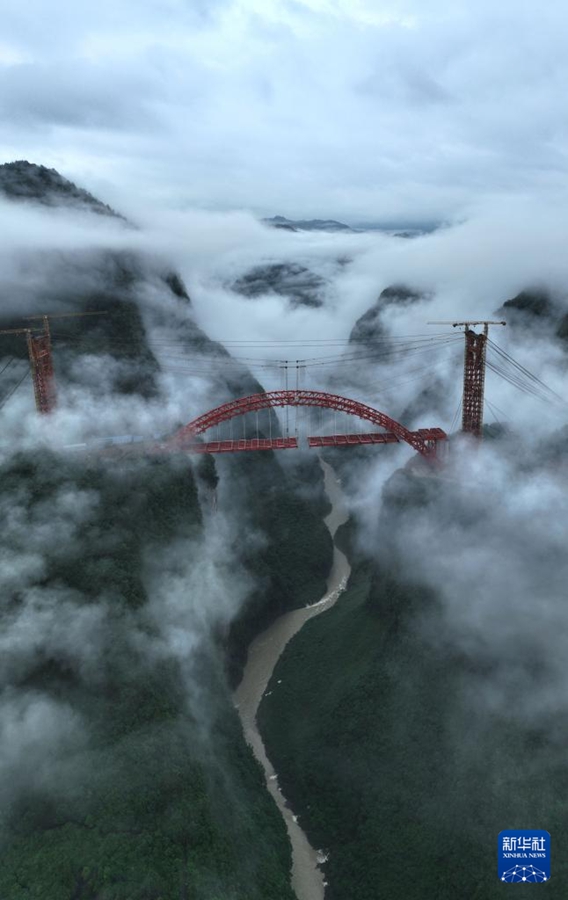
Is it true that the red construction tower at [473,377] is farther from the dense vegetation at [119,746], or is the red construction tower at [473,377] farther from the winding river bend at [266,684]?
the dense vegetation at [119,746]

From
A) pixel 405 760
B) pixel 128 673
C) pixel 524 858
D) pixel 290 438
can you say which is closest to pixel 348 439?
pixel 290 438

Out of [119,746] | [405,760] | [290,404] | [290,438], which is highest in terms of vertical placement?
[290,404]

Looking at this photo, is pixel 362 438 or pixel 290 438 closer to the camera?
pixel 290 438

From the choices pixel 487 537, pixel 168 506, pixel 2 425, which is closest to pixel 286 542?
pixel 168 506

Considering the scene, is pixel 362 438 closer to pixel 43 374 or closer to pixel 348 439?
pixel 348 439

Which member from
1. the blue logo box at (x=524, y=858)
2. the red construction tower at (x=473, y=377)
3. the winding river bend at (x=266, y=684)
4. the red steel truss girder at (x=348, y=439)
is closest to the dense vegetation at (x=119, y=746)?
the winding river bend at (x=266, y=684)

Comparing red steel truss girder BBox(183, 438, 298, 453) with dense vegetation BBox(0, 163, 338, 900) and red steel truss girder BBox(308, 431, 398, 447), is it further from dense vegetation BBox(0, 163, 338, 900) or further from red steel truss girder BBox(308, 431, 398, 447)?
dense vegetation BBox(0, 163, 338, 900)
